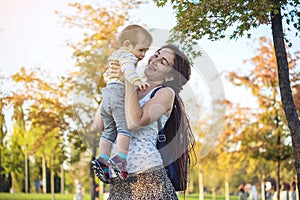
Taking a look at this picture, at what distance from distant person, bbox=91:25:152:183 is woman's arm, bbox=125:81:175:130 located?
0.04 meters

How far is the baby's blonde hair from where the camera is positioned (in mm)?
2508

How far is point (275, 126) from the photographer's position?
46.3 feet

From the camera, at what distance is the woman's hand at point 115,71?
245cm

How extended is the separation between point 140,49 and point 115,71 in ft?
0.51

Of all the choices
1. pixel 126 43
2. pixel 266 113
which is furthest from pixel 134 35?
pixel 266 113

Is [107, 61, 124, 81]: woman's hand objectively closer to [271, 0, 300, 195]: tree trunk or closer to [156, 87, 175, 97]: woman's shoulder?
[156, 87, 175, 97]: woman's shoulder

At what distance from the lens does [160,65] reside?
258cm

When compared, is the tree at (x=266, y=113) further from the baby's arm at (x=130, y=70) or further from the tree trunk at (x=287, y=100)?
the baby's arm at (x=130, y=70)

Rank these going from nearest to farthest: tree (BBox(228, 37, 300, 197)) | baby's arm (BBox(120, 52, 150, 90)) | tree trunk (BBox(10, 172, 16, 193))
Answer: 1. baby's arm (BBox(120, 52, 150, 90))
2. tree (BBox(228, 37, 300, 197))
3. tree trunk (BBox(10, 172, 16, 193))

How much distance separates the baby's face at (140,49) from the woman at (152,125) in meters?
0.09

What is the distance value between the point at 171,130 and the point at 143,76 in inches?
12.0

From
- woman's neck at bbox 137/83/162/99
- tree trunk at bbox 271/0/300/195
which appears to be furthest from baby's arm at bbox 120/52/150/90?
tree trunk at bbox 271/0/300/195

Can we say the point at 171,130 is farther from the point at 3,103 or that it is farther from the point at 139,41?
the point at 3,103

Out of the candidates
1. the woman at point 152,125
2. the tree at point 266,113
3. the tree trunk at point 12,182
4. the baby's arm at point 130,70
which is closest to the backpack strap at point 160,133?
the woman at point 152,125
